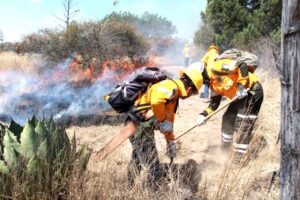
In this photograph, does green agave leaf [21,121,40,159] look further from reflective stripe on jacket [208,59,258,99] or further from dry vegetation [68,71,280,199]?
reflective stripe on jacket [208,59,258,99]

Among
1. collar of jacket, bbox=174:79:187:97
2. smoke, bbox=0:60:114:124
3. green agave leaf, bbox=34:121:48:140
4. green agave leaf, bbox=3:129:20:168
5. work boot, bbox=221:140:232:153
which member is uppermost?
collar of jacket, bbox=174:79:187:97

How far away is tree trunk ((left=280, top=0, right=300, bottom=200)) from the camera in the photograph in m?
2.20

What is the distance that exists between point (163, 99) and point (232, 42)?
39.0 ft

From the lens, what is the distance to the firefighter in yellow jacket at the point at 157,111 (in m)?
4.50

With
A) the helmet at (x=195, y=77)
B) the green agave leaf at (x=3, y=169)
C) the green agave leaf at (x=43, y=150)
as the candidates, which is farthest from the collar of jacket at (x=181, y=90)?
the green agave leaf at (x=3, y=169)

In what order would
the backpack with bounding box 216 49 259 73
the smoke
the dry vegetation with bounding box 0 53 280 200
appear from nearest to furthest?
the dry vegetation with bounding box 0 53 280 200, the backpack with bounding box 216 49 259 73, the smoke

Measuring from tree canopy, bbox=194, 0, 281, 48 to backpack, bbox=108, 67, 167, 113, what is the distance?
34.2 ft

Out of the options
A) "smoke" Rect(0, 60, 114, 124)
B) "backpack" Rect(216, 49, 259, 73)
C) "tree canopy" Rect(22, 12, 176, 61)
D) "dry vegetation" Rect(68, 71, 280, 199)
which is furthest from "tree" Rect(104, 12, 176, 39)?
"backpack" Rect(216, 49, 259, 73)

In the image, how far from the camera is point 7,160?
11.1 ft

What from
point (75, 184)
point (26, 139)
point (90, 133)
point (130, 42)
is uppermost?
point (130, 42)

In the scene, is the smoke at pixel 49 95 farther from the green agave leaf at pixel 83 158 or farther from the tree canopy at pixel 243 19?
the tree canopy at pixel 243 19

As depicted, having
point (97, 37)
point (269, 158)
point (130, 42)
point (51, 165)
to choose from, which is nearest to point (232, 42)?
point (130, 42)

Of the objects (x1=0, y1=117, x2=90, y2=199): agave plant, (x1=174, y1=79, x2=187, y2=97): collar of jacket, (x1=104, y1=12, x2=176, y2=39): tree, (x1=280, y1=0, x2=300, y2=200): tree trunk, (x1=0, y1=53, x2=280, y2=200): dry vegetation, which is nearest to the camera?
(x1=280, y1=0, x2=300, y2=200): tree trunk

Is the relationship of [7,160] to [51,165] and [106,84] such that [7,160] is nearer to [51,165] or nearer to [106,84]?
[51,165]
